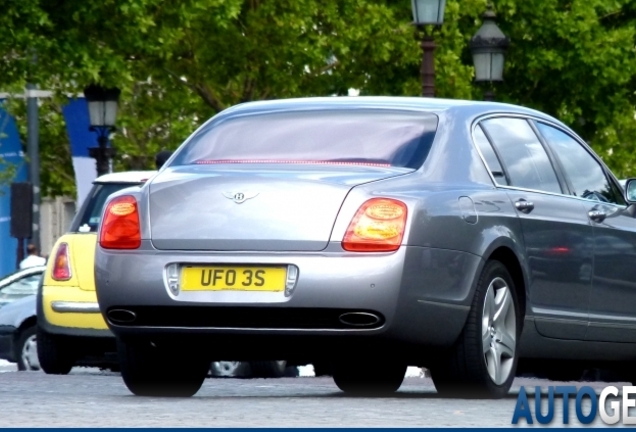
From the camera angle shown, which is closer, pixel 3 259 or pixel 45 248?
pixel 3 259

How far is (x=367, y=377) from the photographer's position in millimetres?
11117

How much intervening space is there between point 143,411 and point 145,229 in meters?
1.16

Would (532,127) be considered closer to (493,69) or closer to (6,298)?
(6,298)

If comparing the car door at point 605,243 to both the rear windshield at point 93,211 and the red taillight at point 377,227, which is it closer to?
the red taillight at point 377,227

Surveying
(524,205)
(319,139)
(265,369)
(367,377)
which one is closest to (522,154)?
(524,205)

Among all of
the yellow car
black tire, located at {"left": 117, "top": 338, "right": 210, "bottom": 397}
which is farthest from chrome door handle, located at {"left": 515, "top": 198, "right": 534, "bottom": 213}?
the yellow car

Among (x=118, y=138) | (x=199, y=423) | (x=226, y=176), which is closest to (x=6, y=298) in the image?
(x=226, y=176)

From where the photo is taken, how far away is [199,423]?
804 centimetres

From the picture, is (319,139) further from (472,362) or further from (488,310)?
(472,362)

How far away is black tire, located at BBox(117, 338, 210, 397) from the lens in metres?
10.1

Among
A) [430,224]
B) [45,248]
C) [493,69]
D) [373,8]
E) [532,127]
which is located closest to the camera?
[430,224]

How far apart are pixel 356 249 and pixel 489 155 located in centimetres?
140

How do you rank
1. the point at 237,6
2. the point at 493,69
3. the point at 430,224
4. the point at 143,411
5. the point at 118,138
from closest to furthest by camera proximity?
the point at 143,411 < the point at 430,224 < the point at 493,69 < the point at 237,6 < the point at 118,138

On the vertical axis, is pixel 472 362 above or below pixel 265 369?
above
